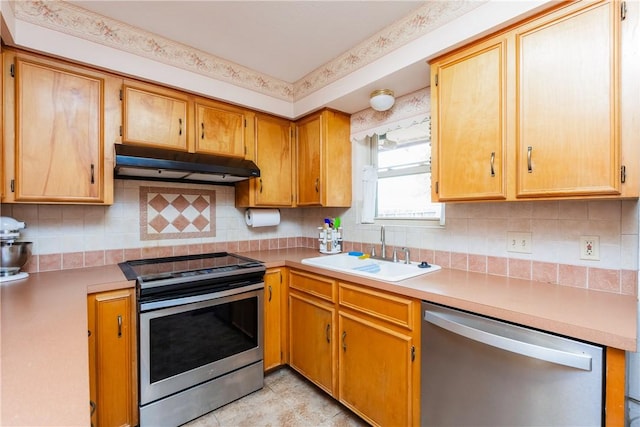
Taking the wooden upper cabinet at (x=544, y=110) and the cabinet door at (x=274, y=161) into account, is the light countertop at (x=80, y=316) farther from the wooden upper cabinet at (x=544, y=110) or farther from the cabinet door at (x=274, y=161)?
the cabinet door at (x=274, y=161)

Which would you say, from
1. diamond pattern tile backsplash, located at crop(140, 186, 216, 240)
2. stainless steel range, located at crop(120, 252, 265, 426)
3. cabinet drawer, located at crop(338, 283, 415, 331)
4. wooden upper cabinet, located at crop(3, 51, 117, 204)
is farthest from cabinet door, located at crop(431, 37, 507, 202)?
wooden upper cabinet, located at crop(3, 51, 117, 204)

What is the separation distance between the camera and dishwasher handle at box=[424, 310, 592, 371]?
3.07 ft

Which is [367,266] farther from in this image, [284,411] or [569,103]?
[569,103]

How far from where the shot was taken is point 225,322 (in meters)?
1.89

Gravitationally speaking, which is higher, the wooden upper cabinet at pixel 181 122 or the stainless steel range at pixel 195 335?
the wooden upper cabinet at pixel 181 122

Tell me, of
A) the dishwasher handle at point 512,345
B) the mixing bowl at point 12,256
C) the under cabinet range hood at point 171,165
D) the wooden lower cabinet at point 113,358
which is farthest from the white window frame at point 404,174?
the mixing bowl at point 12,256

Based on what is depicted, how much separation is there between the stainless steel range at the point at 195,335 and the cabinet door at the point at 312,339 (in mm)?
271

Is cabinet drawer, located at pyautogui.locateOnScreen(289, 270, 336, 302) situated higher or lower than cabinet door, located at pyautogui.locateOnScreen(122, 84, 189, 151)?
lower

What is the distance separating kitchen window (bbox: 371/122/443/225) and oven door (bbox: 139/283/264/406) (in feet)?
3.93

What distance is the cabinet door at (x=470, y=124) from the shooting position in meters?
1.40

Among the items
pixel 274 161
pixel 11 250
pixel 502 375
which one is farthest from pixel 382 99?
pixel 11 250

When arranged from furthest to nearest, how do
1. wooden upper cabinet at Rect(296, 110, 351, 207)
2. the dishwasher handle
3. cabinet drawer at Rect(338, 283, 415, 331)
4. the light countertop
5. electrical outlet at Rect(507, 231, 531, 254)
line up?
wooden upper cabinet at Rect(296, 110, 351, 207), electrical outlet at Rect(507, 231, 531, 254), cabinet drawer at Rect(338, 283, 415, 331), the dishwasher handle, the light countertop

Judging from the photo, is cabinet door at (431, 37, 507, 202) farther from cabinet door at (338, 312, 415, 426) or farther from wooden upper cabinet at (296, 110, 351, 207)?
wooden upper cabinet at (296, 110, 351, 207)

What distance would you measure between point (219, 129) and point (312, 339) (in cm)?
168
